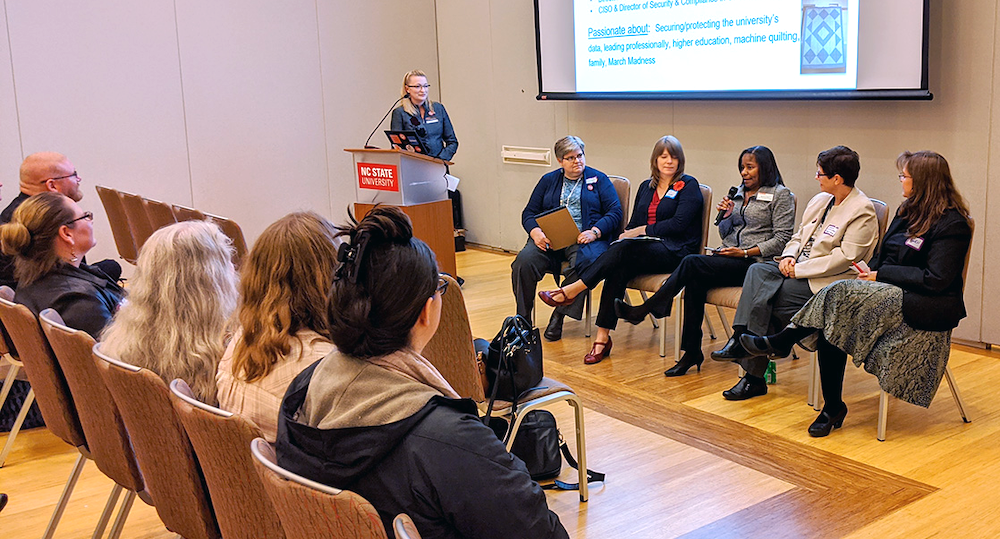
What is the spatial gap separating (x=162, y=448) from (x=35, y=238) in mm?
1556

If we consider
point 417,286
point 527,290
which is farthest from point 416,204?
point 417,286

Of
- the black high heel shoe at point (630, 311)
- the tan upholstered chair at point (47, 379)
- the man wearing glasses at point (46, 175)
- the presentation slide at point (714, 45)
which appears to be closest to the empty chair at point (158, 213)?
the man wearing glasses at point (46, 175)

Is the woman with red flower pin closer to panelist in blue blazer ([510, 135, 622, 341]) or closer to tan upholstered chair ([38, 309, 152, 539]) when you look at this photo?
panelist in blue blazer ([510, 135, 622, 341])

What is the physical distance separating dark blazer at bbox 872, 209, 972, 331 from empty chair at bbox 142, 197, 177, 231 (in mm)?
3942

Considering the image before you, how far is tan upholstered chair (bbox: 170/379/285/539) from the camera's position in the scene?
1.72m

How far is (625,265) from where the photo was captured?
5.04m

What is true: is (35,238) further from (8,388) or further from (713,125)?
(713,125)

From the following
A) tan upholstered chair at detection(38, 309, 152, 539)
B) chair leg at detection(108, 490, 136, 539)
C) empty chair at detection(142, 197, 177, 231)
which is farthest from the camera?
empty chair at detection(142, 197, 177, 231)

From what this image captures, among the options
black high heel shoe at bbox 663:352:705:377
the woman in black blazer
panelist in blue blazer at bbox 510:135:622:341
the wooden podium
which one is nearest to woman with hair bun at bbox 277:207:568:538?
the woman in black blazer

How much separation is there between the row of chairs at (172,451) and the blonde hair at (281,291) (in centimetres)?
19

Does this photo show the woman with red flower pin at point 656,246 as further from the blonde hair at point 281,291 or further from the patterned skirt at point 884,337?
the blonde hair at point 281,291

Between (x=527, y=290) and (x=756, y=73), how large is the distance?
2070mm

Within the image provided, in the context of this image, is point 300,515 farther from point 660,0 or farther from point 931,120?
point 660,0

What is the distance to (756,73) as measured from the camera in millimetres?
5777
